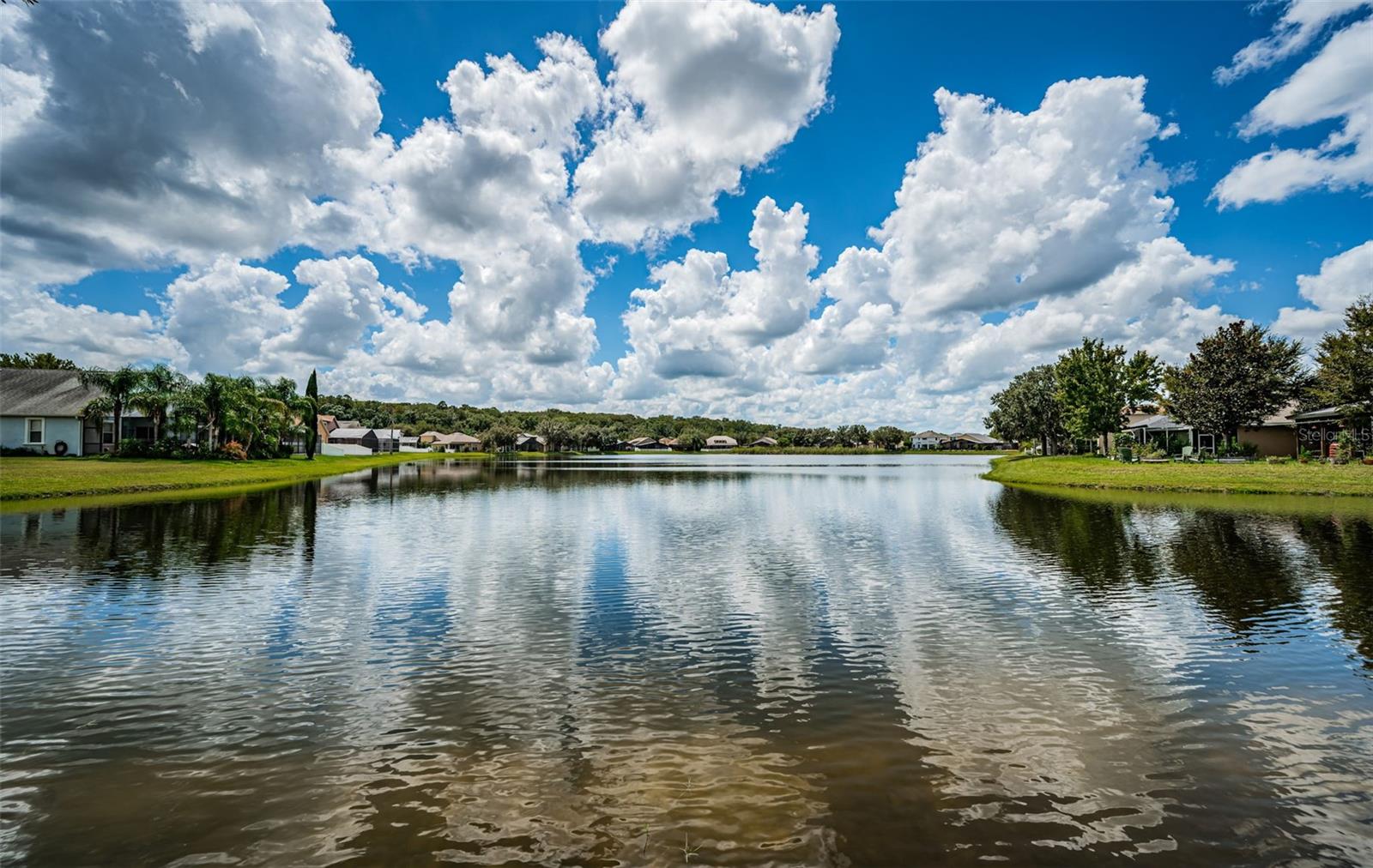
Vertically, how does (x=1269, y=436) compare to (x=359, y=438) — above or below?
below

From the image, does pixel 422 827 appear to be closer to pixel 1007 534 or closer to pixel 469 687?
pixel 469 687

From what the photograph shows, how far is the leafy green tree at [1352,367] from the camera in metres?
47.9

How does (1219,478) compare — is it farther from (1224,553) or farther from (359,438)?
(359,438)

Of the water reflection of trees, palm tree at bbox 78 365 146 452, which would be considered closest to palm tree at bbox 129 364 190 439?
palm tree at bbox 78 365 146 452

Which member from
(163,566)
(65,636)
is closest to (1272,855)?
→ (65,636)

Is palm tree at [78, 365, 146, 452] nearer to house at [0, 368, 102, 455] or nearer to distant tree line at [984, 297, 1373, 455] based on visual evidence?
house at [0, 368, 102, 455]

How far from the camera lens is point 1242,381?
194ft

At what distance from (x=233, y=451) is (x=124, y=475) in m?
25.3

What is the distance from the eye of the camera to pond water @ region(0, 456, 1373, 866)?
6.84m

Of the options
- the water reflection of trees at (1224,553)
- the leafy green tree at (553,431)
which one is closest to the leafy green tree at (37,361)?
the leafy green tree at (553,431)

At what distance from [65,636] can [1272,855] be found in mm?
20613

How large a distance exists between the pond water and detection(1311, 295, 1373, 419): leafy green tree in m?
38.3

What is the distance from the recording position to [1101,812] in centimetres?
720

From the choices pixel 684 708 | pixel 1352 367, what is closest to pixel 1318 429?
pixel 1352 367
